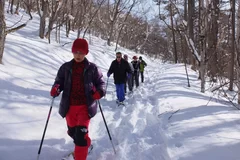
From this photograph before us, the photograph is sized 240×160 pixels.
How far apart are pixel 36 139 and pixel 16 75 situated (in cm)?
367

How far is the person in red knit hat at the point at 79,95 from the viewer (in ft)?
11.9

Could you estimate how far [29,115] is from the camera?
5582mm

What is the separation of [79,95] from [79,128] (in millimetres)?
462

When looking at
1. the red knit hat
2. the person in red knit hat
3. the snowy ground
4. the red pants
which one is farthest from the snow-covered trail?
the red knit hat

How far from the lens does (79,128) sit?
3613 mm

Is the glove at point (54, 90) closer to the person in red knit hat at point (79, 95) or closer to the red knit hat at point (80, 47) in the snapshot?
the person in red knit hat at point (79, 95)

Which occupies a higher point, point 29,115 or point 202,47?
point 202,47

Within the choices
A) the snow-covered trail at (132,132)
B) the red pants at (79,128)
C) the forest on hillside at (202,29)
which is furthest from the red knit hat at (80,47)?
the forest on hillside at (202,29)

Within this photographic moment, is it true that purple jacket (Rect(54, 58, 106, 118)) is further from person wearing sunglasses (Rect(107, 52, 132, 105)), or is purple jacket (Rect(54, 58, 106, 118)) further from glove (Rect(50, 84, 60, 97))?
person wearing sunglasses (Rect(107, 52, 132, 105))

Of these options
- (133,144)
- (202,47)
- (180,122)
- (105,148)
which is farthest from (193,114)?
(202,47)

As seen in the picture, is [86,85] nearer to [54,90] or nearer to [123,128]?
→ [54,90]

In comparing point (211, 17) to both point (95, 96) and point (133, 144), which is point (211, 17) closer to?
point (133, 144)

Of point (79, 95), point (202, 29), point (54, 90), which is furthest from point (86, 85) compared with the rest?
point (202, 29)

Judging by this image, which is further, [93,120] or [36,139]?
[93,120]
